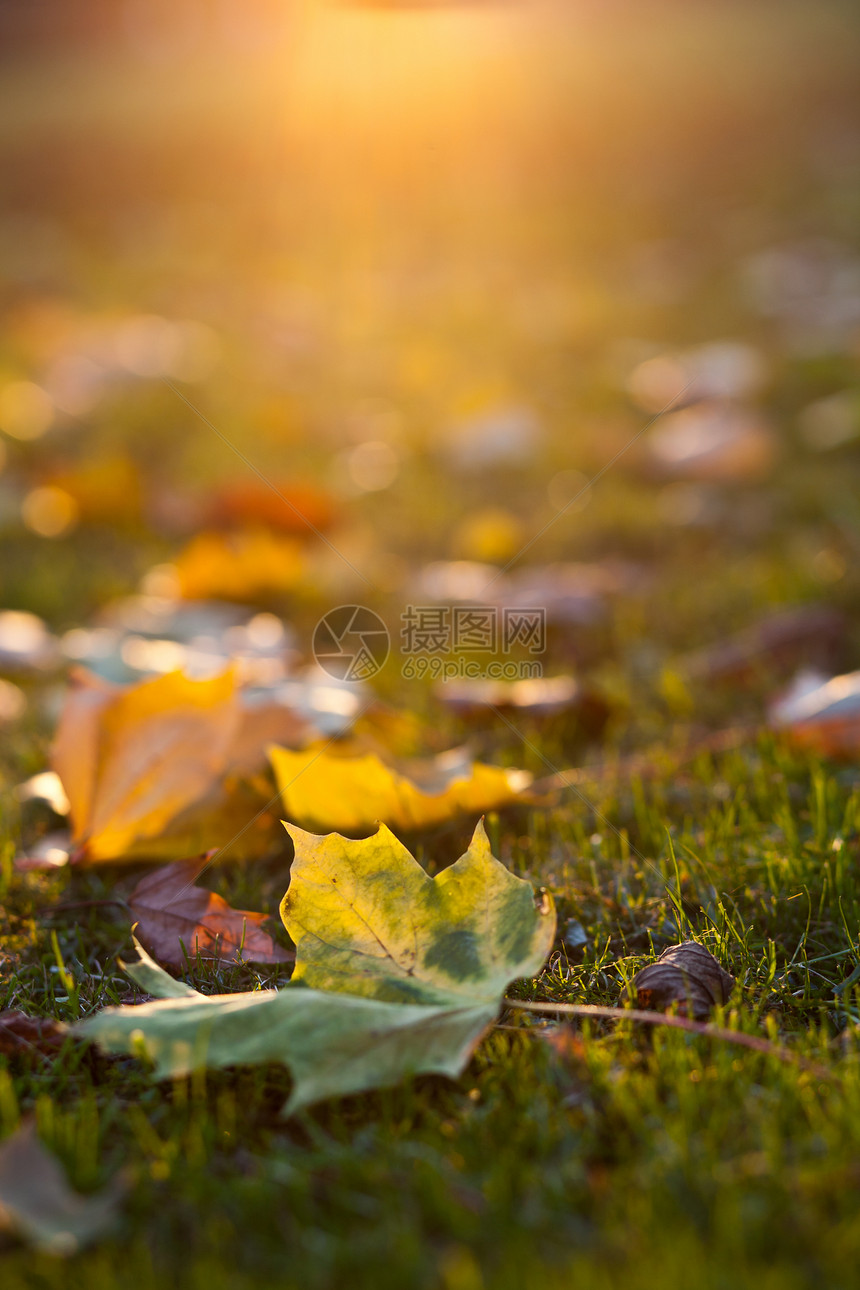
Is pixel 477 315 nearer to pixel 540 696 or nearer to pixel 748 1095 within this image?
pixel 540 696

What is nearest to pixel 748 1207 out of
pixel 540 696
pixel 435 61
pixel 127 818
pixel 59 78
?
pixel 127 818

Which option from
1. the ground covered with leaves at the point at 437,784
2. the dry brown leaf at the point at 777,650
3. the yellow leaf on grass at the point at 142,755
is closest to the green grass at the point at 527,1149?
the ground covered with leaves at the point at 437,784

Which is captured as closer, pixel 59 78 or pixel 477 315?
pixel 477 315

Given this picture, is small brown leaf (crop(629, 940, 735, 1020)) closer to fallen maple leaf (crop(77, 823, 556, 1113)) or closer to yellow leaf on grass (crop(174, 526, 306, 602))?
fallen maple leaf (crop(77, 823, 556, 1113))

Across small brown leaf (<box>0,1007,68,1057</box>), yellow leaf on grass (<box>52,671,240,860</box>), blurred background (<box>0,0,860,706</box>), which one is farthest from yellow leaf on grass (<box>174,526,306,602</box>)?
small brown leaf (<box>0,1007,68,1057</box>)

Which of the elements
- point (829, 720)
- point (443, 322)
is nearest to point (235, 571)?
point (829, 720)

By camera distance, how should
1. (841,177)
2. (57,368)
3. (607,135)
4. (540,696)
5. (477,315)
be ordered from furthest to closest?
(607,135) < (841,177) < (477,315) < (57,368) < (540,696)

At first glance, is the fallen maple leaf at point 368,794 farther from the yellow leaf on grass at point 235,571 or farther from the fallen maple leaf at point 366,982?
the yellow leaf on grass at point 235,571
